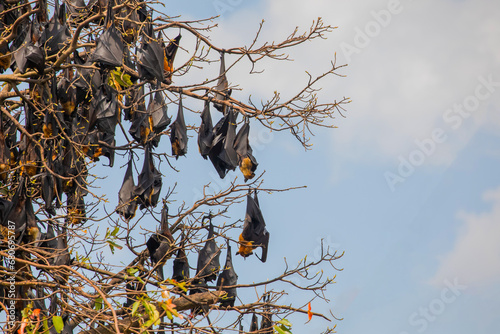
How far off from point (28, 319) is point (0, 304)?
0.64 metres

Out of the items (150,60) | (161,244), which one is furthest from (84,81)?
(161,244)

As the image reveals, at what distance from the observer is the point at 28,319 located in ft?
16.6

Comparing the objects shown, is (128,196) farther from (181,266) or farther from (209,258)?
(209,258)

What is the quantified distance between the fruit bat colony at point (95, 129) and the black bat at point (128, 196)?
0.04 ft

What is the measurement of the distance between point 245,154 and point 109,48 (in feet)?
6.70

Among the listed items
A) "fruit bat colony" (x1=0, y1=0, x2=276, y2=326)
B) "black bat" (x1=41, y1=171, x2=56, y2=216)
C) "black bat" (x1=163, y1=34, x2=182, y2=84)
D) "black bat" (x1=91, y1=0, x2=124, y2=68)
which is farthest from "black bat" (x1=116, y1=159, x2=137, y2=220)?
"black bat" (x1=91, y1=0, x2=124, y2=68)

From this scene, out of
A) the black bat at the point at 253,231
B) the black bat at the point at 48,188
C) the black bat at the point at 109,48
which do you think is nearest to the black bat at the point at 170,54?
the black bat at the point at 109,48

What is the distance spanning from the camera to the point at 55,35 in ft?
20.7

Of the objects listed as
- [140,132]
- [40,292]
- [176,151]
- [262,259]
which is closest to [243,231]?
[262,259]

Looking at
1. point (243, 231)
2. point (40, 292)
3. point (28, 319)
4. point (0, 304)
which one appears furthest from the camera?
point (243, 231)

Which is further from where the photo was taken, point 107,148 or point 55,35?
point 107,148

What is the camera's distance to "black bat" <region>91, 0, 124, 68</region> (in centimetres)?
611

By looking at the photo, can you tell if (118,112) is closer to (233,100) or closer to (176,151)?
(176,151)

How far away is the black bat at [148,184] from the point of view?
7.45 metres
